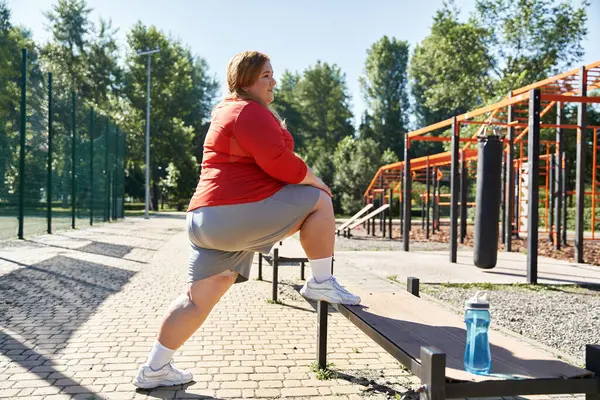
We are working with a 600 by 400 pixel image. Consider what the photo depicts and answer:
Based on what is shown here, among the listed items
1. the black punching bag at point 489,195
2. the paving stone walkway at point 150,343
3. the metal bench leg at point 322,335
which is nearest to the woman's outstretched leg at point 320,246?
the metal bench leg at point 322,335

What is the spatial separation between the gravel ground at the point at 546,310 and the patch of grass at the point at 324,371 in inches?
65.9

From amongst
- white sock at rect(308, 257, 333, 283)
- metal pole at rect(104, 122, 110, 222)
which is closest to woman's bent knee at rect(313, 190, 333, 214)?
white sock at rect(308, 257, 333, 283)

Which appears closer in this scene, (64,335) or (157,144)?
(64,335)

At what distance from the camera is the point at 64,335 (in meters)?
4.27

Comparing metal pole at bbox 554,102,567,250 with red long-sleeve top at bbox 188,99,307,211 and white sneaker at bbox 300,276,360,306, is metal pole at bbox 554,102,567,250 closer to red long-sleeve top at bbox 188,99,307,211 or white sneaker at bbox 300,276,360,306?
white sneaker at bbox 300,276,360,306

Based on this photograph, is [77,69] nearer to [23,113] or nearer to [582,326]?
[23,113]

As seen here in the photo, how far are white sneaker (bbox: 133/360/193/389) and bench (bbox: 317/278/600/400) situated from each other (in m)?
1.00

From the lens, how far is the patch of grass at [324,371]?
337 cm

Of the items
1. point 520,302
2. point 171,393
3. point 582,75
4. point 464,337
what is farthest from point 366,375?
point 582,75

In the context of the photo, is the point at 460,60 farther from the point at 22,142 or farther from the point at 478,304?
the point at 478,304

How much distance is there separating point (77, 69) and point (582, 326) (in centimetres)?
4529

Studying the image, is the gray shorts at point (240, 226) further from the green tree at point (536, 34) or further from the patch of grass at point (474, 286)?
the green tree at point (536, 34)

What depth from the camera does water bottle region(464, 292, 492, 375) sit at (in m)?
2.21

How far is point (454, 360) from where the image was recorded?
2.31 meters
